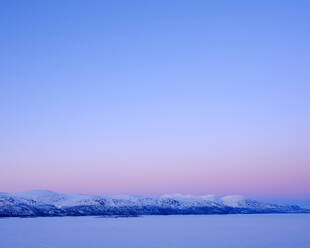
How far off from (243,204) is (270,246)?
117508 millimetres

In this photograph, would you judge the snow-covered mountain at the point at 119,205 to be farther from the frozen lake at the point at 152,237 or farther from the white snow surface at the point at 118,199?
the frozen lake at the point at 152,237

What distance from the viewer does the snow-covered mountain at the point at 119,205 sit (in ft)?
318

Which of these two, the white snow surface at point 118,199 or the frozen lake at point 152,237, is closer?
the frozen lake at point 152,237

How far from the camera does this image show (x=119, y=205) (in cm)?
11725

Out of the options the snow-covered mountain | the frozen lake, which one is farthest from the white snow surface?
the frozen lake

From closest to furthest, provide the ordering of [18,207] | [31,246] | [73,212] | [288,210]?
[31,246] → [18,207] → [73,212] → [288,210]

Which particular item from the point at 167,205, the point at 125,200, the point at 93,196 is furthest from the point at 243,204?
the point at 93,196

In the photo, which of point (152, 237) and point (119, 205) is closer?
point (152, 237)

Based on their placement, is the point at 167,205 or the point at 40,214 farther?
the point at 167,205

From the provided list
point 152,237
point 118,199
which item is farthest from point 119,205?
point 152,237

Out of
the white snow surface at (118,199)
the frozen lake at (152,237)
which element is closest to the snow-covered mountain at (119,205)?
the white snow surface at (118,199)

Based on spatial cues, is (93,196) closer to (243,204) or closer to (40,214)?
(40,214)

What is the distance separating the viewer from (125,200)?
12594 centimetres

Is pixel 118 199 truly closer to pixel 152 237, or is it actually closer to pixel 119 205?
pixel 119 205
